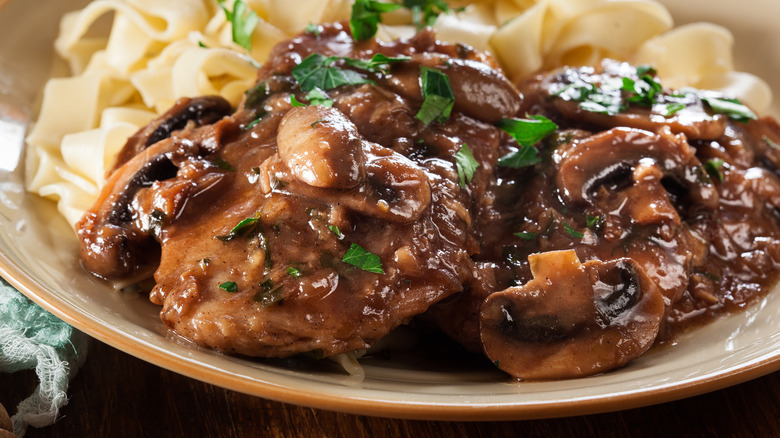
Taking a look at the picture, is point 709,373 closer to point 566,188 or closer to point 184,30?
point 566,188

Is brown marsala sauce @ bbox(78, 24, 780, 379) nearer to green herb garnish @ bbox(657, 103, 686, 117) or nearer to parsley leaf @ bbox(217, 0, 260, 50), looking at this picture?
green herb garnish @ bbox(657, 103, 686, 117)

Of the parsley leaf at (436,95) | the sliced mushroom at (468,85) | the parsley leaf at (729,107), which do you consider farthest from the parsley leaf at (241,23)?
the parsley leaf at (729,107)

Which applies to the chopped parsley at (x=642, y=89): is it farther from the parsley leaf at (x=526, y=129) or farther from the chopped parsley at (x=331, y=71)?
the chopped parsley at (x=331, y=71)

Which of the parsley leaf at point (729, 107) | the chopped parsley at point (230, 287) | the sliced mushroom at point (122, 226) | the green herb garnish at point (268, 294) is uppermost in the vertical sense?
the parsley leaf at point (729, 107)

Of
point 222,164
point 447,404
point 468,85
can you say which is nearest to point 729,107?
point 468,85

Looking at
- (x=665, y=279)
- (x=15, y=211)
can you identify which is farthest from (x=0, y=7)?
(x=665, y=279)

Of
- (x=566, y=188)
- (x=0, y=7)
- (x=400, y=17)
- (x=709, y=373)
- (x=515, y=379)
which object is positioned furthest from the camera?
(x=400, y=17)
